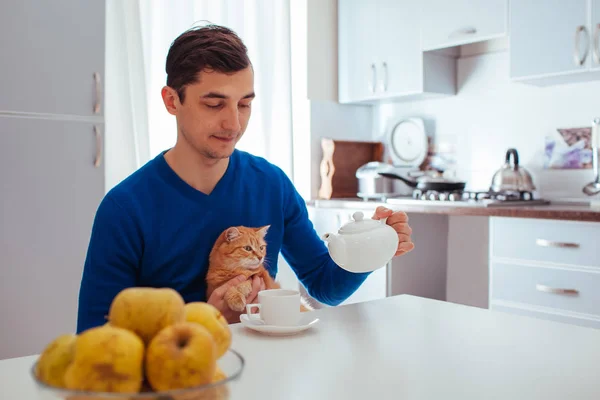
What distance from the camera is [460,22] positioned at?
129 inches

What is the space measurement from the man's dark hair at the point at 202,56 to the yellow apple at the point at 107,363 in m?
0.98

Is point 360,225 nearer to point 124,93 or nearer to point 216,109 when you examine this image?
point 216,109

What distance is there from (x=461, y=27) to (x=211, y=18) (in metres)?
1.34

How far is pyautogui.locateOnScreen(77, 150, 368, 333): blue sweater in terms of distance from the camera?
4.43 ft

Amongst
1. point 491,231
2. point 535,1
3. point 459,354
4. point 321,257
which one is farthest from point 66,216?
point 535,1

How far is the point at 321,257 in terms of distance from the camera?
1652 mm

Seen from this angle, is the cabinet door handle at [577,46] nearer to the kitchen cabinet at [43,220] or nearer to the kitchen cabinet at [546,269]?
the kitchen cabinet at [546,269]

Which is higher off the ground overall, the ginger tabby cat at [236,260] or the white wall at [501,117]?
the white wall at [501,117]

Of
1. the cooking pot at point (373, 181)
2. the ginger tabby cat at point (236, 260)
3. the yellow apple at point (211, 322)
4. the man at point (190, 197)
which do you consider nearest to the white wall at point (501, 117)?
the cooking pot at point (373, 181)

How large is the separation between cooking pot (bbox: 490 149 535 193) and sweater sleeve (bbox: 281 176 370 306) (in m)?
1.75

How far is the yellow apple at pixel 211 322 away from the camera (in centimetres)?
62

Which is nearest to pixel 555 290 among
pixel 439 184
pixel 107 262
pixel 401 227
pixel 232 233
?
pixel 439 184

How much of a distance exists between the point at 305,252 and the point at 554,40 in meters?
1.82

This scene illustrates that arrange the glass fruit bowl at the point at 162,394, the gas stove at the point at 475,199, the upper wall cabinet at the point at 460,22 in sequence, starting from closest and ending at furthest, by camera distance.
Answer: the glass fruit bowl at the point at 162,394 → the gas stove at the point at 475,199 → the upper wall cabinet at the point at 460,22
